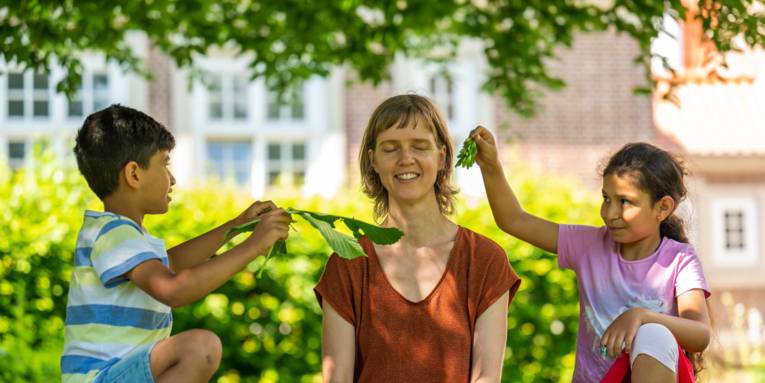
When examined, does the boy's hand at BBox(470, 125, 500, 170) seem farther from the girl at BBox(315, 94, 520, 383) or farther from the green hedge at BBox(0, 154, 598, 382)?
the green hedge at BBox(0, 154, 598, 382)

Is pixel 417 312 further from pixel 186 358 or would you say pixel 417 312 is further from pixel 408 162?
pixel 186 358

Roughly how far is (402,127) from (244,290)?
4093 mm

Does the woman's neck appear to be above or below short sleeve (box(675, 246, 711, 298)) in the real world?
above

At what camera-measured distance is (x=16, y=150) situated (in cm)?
1288

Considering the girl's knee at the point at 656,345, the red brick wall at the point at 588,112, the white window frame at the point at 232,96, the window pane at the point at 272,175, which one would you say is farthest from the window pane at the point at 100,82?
the girl's knee at the point at 656,345

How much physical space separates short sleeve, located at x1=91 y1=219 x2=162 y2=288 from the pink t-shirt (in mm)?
1420

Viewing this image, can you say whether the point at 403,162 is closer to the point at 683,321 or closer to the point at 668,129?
the point at 683,321

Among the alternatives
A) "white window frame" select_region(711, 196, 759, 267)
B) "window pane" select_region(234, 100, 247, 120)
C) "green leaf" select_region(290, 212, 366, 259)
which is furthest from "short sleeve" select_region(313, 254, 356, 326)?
"white window frame" select_region(711, 196, 759, 267)

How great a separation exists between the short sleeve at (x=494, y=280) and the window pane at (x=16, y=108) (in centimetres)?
1022

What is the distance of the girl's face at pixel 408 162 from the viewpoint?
11.9 ft

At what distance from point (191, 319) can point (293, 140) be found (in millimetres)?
6280

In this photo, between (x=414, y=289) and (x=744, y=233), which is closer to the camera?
(x=414, y=289)

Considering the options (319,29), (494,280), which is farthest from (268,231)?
(319,29)

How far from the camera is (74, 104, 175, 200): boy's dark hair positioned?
3.41m
